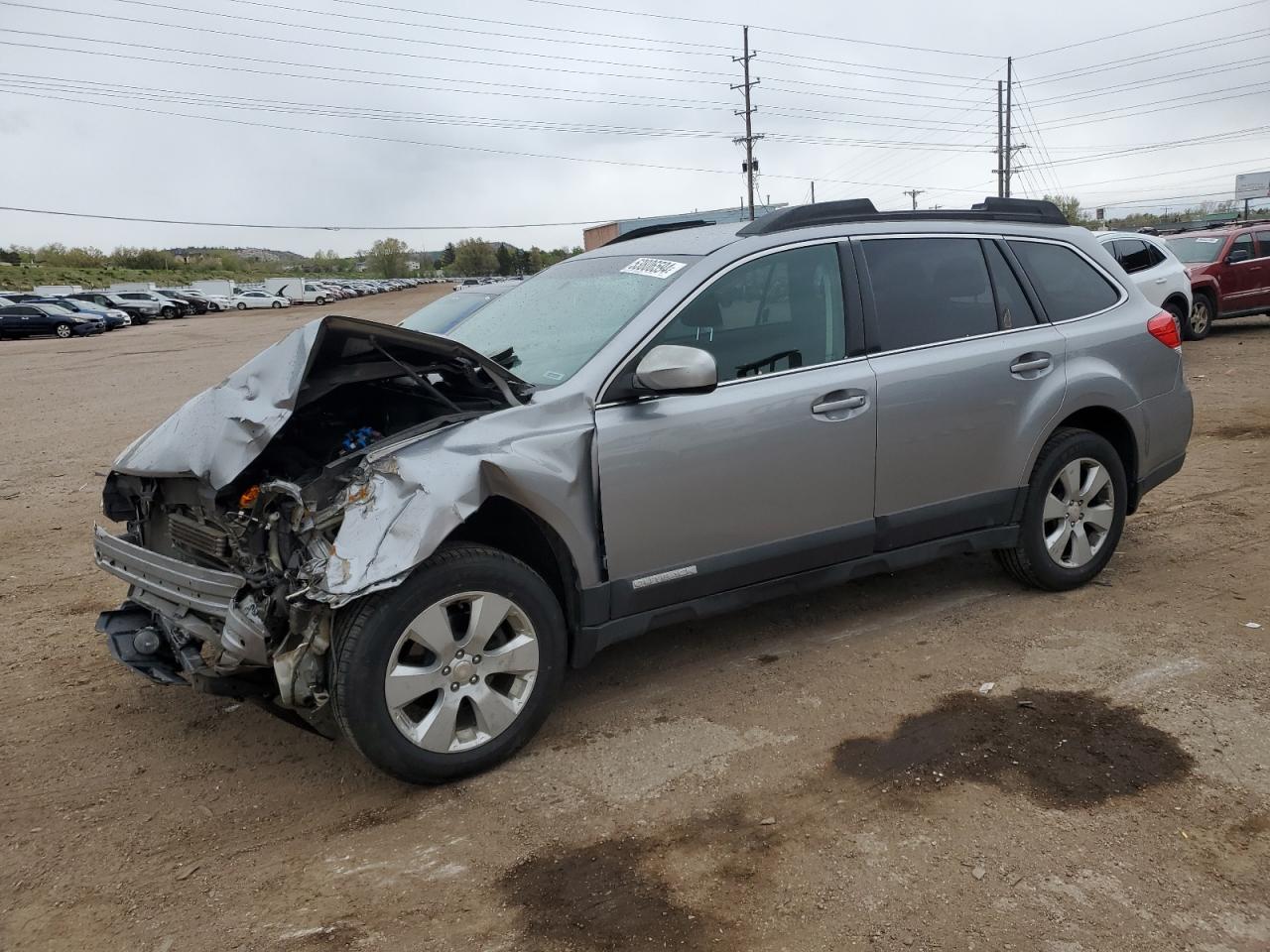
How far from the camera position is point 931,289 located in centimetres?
452

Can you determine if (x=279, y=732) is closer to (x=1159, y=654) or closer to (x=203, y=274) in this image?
(x=1159, y=654)

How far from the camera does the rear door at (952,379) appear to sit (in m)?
4.29

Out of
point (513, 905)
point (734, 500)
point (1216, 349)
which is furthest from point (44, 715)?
point (1216, 349)

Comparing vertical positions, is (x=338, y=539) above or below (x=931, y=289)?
below

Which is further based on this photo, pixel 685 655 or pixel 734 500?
pixel 685 655

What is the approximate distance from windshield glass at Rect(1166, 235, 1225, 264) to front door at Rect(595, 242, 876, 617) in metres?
14.7

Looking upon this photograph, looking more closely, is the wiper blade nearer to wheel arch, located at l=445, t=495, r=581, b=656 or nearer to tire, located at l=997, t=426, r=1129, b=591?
wheel arch, located at l=445, t=495, r=581, b=656

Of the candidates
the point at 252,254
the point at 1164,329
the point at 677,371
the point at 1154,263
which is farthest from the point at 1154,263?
the point at 252,254

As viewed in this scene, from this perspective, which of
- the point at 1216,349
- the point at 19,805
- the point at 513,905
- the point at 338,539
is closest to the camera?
the point at 513,905

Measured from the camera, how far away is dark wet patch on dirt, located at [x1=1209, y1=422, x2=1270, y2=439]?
343 inches

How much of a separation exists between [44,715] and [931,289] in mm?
4211

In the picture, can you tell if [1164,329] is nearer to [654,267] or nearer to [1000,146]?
[654,267]

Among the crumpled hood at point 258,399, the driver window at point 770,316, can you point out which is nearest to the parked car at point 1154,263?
the driver window at point 770,316

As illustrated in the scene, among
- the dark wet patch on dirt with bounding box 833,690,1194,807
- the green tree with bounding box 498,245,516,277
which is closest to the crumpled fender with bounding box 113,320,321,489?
the dark wet patch on dirt with bounding box 833,690,1194,807
